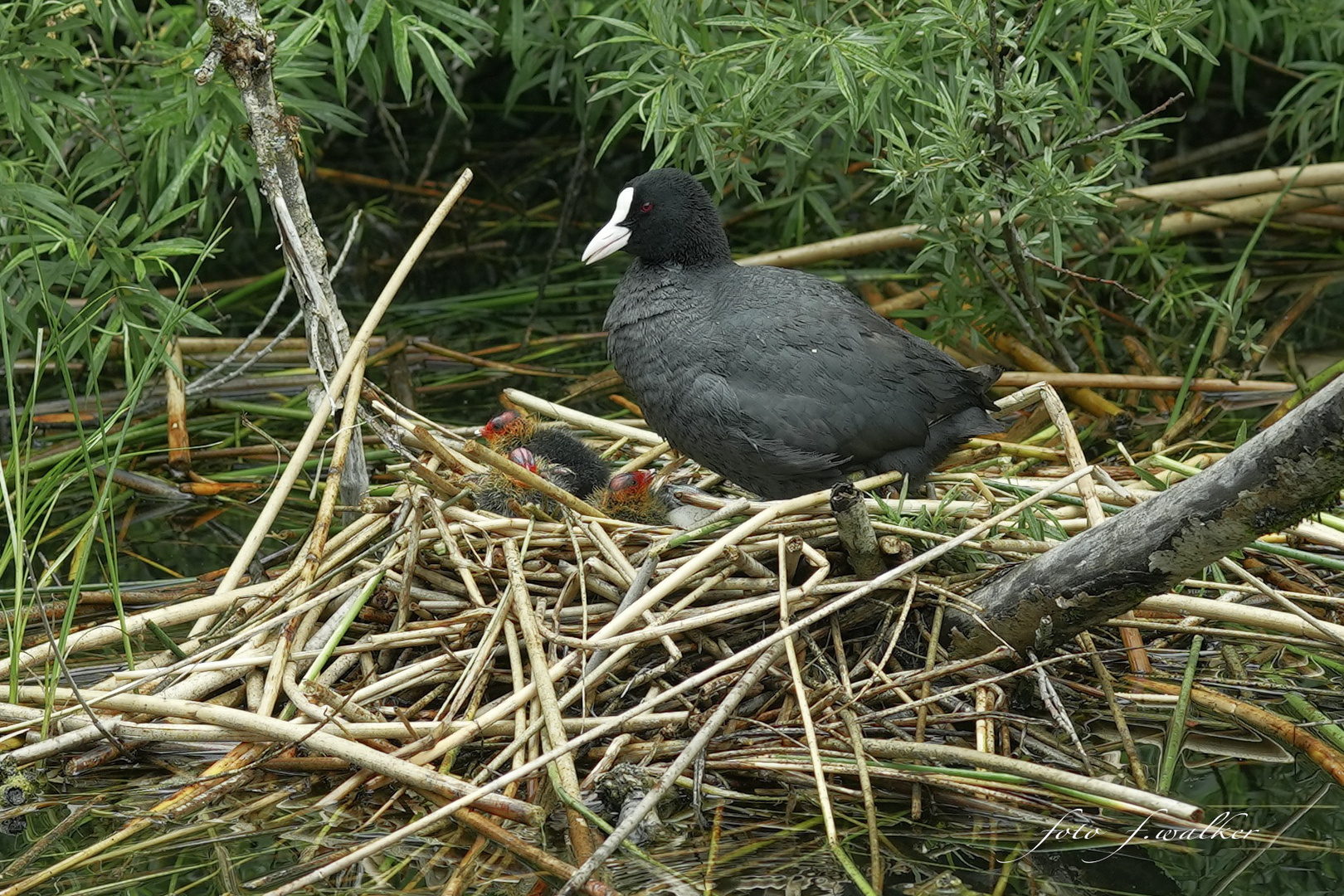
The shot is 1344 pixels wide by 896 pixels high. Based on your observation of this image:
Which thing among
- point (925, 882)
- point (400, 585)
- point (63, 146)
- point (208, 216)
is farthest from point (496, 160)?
point (925, 882)

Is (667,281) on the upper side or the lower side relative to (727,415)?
upper

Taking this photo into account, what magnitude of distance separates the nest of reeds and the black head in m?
0.83

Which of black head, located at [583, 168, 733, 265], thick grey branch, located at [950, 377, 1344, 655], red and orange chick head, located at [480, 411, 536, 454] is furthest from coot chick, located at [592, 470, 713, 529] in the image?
thick grey branch, located at [950, 377, 1344, 655]

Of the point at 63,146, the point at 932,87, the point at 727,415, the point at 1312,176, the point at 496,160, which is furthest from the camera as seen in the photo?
the point at 496,160

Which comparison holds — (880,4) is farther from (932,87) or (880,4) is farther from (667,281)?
(667,281)

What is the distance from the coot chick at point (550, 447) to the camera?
3.69 meters

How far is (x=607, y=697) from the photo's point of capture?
3.02 metres

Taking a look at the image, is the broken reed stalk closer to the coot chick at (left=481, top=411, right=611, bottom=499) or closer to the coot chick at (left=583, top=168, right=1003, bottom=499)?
the coot chick at (left=481, top=411, right=611, bottom=499)

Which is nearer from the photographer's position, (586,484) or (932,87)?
(586,484)

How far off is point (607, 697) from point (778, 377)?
95cm

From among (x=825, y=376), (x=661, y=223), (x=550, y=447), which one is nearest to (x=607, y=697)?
(x=550, y=447)

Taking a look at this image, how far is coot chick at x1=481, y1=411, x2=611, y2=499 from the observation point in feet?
12.1

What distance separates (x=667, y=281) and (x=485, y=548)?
882 millimetres

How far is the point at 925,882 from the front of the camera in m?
2.58
